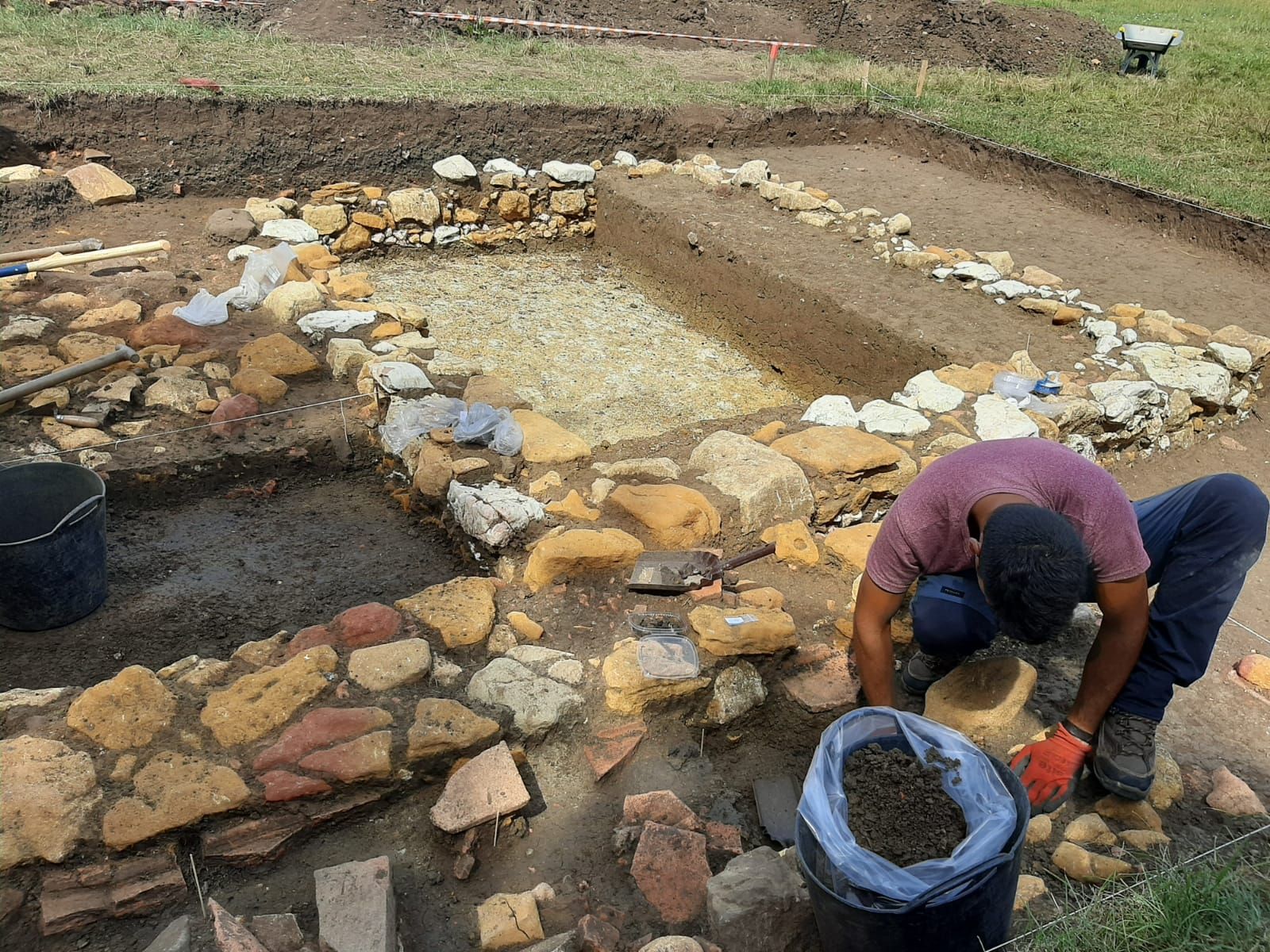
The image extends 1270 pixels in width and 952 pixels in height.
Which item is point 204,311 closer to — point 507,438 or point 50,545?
point 507,438

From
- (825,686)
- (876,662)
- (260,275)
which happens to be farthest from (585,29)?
(876,662)

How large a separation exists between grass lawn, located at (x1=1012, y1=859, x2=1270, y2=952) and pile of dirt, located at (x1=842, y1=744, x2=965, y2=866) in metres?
0.28

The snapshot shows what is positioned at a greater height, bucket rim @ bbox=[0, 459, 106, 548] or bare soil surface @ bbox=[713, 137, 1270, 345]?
bare soil surface @ bbox=[713, 137, 1270, 345]

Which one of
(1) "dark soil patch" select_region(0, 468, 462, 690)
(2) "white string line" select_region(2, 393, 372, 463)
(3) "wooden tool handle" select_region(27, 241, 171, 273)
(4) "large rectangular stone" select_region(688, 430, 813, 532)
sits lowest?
(1) "dark soil patch" select_region(0, 468, 462, 690)

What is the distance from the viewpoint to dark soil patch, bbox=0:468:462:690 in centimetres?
357

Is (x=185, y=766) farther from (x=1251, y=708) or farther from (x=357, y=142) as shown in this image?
(x=357, y=142)

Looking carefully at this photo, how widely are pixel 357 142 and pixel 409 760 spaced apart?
6986mm

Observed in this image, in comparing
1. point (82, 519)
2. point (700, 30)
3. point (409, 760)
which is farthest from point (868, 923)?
point (700, 30)

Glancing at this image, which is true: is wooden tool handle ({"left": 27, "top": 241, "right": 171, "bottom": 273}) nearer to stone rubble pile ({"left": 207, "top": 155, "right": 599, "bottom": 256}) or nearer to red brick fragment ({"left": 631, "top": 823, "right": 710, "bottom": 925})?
stone rubble pile ({"left": 207, "top": 155, "right": 599, "bottom": 256})

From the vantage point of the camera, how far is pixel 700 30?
15125 mm

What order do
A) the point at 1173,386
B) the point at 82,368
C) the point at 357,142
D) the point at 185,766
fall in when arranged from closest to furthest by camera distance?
1. the point at 185,766
2. the point at 82,368
3. the point at 1173,386
4. the point at 357,142

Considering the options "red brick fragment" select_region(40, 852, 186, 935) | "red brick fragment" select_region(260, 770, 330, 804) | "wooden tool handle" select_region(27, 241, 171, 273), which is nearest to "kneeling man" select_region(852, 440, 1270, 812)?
"red brick fragment" select_region(260, 770, 330, 804)

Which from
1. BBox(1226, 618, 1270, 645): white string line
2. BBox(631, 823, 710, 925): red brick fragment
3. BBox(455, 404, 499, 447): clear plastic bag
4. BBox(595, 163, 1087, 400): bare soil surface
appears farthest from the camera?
BBox(595, 163, 1087, 400): bare soil surface

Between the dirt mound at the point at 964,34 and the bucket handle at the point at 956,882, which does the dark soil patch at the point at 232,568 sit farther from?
the dirt mound at the point at 964,34
